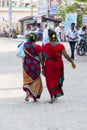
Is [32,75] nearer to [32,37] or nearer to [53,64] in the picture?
[53,64]

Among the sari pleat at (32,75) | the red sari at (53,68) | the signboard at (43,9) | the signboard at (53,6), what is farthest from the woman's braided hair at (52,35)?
the signboard at (53,6)

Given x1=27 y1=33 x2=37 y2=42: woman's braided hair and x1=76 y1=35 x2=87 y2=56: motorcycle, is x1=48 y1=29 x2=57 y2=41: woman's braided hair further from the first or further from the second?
x1=76 y1=35 x2=87 y2=56: motorcycle

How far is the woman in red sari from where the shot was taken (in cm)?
1191

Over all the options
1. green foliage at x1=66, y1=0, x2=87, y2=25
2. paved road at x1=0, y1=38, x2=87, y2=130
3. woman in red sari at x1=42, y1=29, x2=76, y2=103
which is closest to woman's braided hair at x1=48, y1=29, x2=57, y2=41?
woman in red sari at x1=42, y1=29, x2=76, y2=103

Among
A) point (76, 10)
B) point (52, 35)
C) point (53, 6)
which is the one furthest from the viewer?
point (53, 6)

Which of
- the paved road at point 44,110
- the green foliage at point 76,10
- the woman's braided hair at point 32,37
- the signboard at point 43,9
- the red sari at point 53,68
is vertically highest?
the woman's braided hair at point 32,37

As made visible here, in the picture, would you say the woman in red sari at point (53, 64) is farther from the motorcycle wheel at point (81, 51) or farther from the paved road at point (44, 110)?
the motorcycle wheel at point (81, 51)

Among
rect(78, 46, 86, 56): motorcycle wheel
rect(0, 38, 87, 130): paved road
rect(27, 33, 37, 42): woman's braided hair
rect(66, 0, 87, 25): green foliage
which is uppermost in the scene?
rect(27, 33, 37, 42): woman's braided hair

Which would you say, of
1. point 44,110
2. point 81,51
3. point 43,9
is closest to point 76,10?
point 43,9

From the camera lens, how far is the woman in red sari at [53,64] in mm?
11914

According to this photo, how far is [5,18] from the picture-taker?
90875 millimetres

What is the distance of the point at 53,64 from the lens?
12000 mm

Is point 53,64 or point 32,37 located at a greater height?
point 32,37

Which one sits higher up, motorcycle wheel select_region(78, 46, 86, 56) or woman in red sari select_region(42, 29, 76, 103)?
woman in red sari select_region(42, 29, 76, 103)
